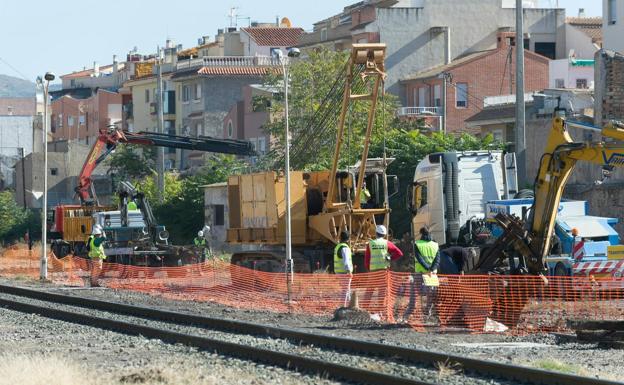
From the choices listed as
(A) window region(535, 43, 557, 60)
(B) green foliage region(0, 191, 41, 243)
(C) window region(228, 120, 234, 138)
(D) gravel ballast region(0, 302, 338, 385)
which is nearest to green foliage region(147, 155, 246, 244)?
(B) green foliage region(0, 191, 41, 243)

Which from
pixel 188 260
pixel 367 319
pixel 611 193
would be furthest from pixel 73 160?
pixel 367 319

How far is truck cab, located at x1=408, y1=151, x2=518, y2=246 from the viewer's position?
33.0 metres

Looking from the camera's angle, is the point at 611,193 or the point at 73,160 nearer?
the point at 611,193

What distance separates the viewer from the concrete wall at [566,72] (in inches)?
2943

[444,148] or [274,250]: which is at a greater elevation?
[444,148]

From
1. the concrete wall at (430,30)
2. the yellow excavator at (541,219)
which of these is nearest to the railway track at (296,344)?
the yellow excavator at (541,219)

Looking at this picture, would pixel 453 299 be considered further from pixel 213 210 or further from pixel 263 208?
pixel 213 210

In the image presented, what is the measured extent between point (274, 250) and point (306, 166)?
15915 mm

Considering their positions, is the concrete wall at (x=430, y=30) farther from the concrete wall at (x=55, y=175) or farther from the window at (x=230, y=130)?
the concrete wall at (x=55, y=175)

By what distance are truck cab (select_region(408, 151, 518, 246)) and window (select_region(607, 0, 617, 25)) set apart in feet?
114

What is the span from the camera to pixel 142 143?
161 ft

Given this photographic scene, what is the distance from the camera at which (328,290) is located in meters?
29.6

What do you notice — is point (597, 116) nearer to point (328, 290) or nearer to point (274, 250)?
point (274, 250)

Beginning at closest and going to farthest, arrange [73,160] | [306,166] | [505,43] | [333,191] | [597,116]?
[333,191] < [597,116] < [306,166] < [505,43] < [73,160]
